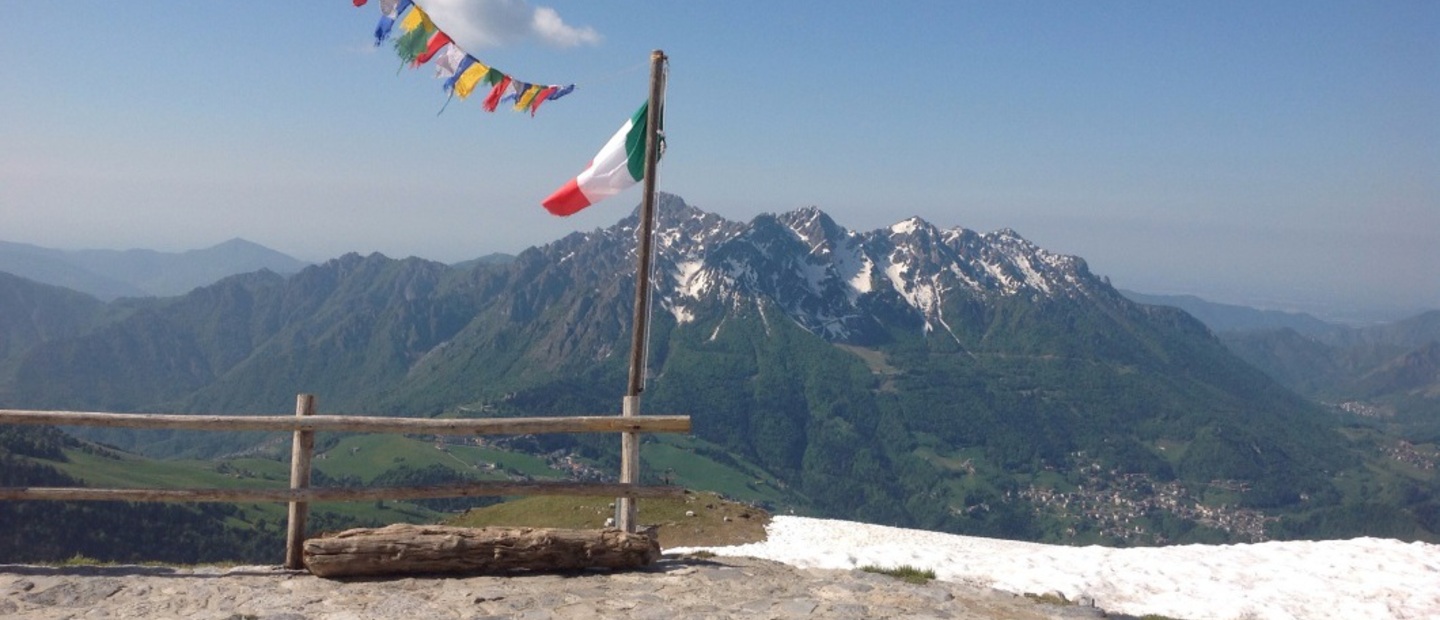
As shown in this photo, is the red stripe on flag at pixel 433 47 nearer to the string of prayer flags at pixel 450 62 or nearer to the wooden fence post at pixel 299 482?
the string of prayer flags at pixel 450 62

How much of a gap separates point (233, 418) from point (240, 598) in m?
2.92

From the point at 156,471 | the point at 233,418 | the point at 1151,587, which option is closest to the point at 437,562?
the point at 233,418

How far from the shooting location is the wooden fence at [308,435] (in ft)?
39.2

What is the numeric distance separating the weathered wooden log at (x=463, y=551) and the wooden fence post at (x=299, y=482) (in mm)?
659

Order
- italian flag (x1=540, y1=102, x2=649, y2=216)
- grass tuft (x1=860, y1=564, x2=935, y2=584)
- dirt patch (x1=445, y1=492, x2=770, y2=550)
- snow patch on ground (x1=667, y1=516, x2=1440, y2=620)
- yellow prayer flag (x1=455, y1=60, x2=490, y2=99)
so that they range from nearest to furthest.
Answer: grass tuft (x1=860, y1=564, x2=935, y2=584), italian flag (x1=540, y1=102, x2=649, y2=216), yellow prayer flag (x1=455, y1=60, x2=490, y2=99), snow patch on ground (x1=667, y1=516, x2=1440, y2=620), dirt patch (x1=445, y1=492, x2=770, y2=550)

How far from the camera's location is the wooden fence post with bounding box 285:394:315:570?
12211 mm

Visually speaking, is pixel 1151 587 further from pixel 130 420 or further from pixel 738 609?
pixel 130 420

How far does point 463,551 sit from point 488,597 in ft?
3.42

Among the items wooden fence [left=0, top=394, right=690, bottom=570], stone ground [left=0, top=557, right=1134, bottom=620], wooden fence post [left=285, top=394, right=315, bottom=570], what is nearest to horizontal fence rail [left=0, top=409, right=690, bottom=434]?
wooden fence [left=0, top=394, right=690, bottom=570]

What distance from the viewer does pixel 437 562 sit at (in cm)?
1157

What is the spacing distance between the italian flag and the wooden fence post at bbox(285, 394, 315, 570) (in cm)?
468

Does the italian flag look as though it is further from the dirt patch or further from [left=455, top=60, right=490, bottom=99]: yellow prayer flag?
the dirt patch

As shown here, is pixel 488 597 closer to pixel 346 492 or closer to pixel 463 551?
pixel 463 551

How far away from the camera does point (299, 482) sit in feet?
40.8
